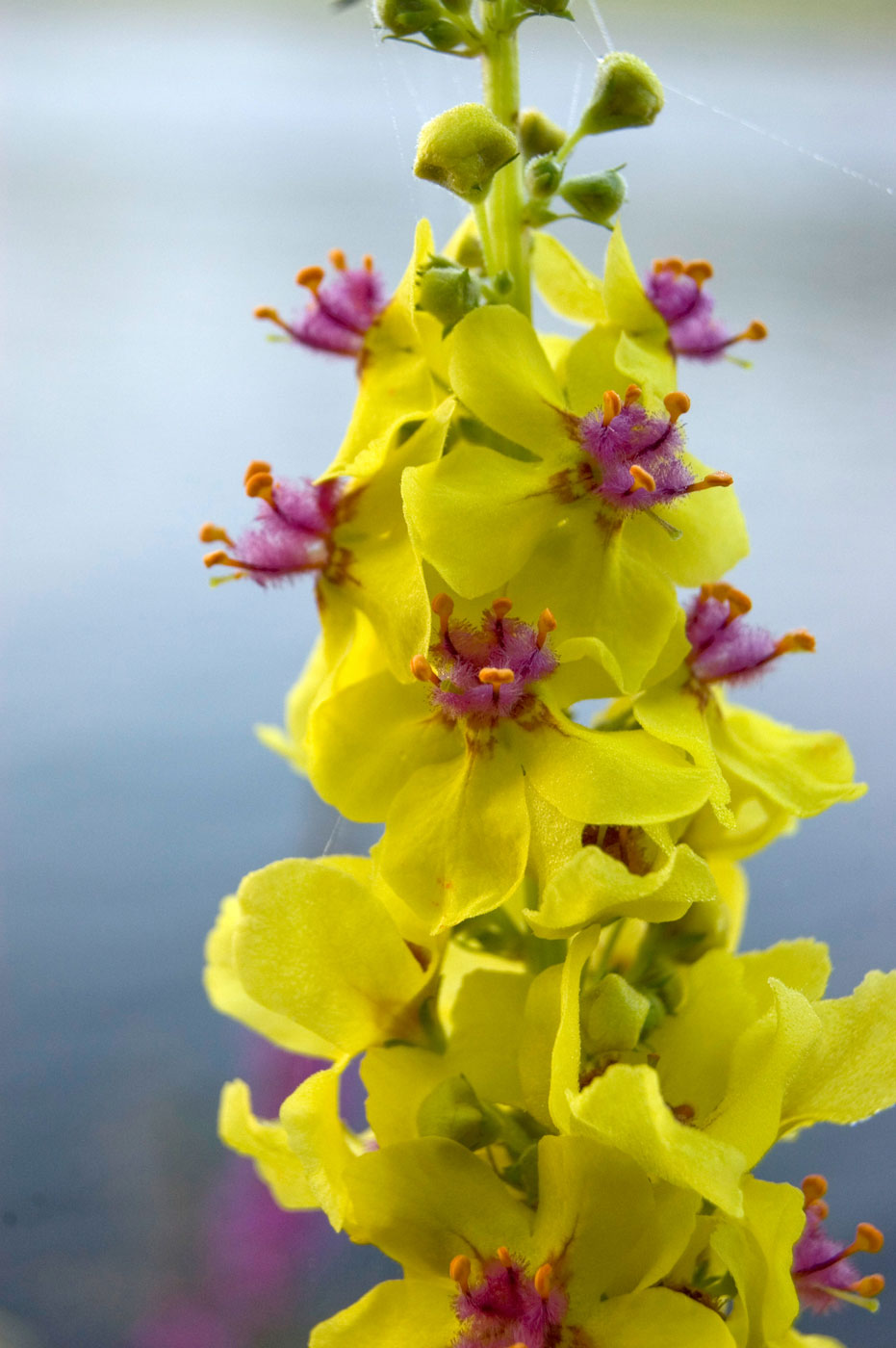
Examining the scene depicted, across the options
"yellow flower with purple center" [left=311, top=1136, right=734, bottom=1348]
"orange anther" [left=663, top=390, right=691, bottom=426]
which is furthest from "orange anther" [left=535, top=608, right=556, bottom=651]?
"yellow flower with purple center" [left=311, top=1136, right=734, bottom=1348]

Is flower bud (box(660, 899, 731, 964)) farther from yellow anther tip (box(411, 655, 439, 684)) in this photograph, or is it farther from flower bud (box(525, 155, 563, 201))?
flower bud (box(525, 155, 563, 201))

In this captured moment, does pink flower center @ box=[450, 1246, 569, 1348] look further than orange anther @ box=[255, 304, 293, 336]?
No

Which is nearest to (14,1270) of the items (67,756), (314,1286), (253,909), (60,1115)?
(60,1115)

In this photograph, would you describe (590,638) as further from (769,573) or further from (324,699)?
(769,573)

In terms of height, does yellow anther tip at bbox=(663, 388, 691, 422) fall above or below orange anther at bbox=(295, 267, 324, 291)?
below

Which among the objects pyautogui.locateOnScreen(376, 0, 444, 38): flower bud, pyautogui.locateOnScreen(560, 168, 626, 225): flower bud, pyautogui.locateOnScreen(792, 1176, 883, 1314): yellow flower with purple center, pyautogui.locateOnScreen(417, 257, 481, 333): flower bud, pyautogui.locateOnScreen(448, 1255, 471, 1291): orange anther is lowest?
pyautogui.locateOnScreen(792, 1176, 883, 1314): yellow flower with purple center

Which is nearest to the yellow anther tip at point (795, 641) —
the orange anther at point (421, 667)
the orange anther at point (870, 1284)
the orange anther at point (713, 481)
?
the orange anther at point (713, 481)

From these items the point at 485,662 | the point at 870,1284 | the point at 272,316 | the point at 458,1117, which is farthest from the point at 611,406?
the point at 870,1284
